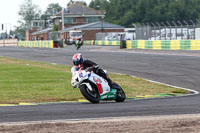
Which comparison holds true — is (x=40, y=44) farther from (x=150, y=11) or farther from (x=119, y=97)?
(x=150, y=11)

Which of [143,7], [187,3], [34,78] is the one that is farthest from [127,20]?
[34,78]

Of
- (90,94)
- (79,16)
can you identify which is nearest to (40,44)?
(79,16)

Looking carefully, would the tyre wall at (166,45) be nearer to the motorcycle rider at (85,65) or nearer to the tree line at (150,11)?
the motorcycle rider at (85,65)

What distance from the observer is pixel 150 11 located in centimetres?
14262

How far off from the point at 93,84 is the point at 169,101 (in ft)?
6.14

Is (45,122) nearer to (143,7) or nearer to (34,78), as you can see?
(34,78)

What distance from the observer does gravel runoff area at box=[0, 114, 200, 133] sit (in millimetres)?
7559

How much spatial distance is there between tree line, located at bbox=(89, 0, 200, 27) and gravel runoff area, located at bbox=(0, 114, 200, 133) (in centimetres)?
12278

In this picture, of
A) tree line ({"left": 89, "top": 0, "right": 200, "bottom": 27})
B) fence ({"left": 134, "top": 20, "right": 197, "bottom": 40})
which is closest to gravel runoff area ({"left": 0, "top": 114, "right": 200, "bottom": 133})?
fence ({"left": 134, "top": 20, "right": 197, "bottom": 40})

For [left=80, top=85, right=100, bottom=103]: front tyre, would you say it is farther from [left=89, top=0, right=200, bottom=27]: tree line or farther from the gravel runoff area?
[left=89, top=0, right=200, bottom=27]: tree line

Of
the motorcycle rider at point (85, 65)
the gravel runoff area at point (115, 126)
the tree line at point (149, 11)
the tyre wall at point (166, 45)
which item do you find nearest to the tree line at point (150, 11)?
the tree line at point (149, 11)

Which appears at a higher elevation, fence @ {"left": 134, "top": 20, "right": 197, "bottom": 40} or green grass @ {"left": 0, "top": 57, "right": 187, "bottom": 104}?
fence @ {"left": 134, "top": 20, "right": 197, "bottom": 40}

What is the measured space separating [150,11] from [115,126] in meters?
136

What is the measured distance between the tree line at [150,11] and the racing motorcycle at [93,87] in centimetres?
11913
